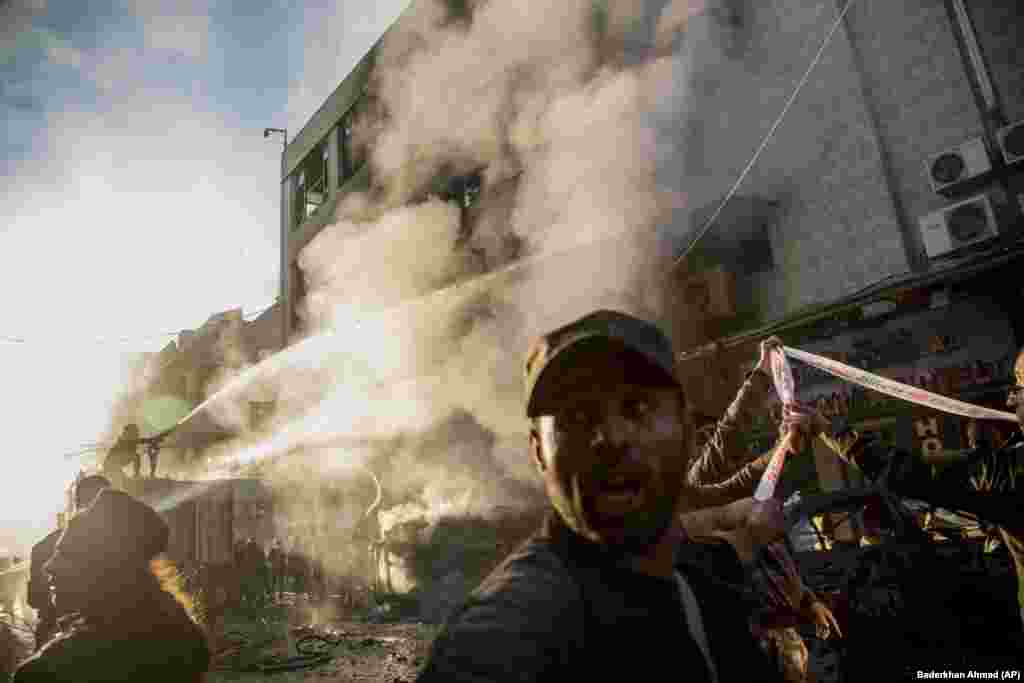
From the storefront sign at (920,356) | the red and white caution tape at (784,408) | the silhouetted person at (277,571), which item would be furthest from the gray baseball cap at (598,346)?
the silhouetted person at (277,571)

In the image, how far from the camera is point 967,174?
7.31 metres

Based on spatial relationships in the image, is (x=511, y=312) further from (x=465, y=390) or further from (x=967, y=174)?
(x=967, y=174)

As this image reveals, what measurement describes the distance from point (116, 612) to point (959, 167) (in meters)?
9.48

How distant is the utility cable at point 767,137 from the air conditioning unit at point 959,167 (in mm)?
2435

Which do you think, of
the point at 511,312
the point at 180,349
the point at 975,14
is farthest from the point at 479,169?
the point at 180,349

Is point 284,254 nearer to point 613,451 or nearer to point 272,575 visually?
point 272,575

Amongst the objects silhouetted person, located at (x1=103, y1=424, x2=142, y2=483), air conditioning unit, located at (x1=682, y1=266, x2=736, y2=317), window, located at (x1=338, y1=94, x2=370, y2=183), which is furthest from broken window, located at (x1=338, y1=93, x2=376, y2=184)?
air conditioning unit, located at (x1=682, y1=266, x2=736, y2=317)

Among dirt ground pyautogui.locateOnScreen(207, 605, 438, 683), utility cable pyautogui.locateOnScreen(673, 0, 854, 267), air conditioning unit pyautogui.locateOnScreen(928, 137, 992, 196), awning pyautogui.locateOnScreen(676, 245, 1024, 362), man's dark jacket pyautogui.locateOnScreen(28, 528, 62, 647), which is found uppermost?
utility cable pyautogui.locateOnScreen(673, 0, 854, 267)

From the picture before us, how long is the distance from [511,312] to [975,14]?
841 centimetres

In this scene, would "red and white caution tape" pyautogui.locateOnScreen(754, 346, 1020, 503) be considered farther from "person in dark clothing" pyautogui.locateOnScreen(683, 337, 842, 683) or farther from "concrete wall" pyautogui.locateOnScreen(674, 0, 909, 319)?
"concrete wall" pyautogui.locateOnScreen(674, 0, 909, 319)

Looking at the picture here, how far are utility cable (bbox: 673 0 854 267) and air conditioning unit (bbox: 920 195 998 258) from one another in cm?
270

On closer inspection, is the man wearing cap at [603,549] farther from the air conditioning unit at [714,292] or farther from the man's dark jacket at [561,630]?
the air conditioning unit at [714,292]

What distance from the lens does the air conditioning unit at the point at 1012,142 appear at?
6.87 metres

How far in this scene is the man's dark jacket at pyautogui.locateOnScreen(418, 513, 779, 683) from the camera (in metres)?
0.81
